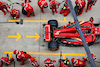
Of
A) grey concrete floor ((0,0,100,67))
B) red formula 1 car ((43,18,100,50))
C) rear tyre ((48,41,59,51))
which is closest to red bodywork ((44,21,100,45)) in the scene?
red formula 1 car ((43,18,100,50))

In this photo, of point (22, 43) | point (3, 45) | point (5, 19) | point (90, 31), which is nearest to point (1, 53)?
point (3, 45)

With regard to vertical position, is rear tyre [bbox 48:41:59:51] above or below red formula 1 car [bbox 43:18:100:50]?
below

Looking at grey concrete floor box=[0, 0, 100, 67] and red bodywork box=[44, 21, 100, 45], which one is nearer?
red bodywork box=[44, 21, 100, 45]

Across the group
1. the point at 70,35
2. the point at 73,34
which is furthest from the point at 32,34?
the point at 73,34

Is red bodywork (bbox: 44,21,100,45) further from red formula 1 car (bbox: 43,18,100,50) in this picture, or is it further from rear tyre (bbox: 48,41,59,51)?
rear tyre (bbox: 48,41,59,51)

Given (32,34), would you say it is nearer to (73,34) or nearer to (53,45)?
(53,45)

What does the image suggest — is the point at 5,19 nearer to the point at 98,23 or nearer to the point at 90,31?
the point at 90,31

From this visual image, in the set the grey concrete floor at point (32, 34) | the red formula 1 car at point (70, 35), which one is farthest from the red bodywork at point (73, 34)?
the grey concrete floor at point (32, 34)

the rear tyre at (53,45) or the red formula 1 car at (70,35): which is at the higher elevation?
the red formula 1 car at (70,35)

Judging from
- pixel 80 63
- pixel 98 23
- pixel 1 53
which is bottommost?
pixel 80 63

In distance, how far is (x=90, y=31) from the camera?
8.18 meters

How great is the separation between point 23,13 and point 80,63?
5.46m

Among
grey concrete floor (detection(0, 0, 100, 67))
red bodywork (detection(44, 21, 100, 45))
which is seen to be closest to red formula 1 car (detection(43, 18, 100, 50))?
red bodywork (detection(44, 21, 100, 45))

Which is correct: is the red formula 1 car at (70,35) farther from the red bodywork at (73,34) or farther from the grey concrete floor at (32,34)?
the grey concrete floor at (32,34)
